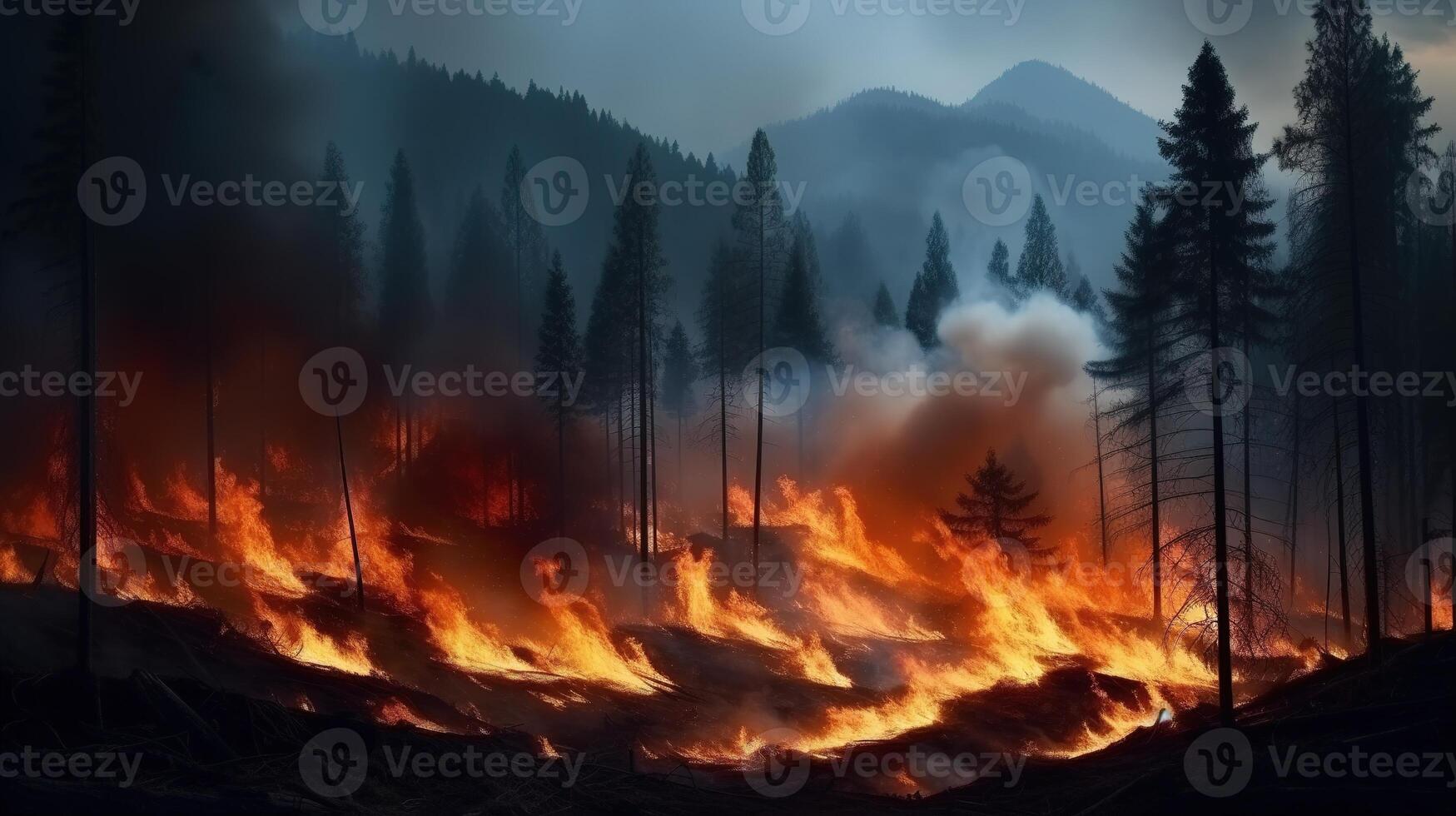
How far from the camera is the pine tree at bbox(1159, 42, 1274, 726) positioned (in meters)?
17.3

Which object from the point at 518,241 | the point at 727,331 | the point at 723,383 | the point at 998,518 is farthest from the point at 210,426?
the point at 518,241

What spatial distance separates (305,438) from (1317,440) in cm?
4819

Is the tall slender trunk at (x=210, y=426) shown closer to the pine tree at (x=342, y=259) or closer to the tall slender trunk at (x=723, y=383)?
the pine tree at (x=342, y=259)

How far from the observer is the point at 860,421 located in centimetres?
5188

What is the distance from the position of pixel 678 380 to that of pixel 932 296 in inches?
760

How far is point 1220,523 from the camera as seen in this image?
1733 cm

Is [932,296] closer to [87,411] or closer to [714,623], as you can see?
[714,623]

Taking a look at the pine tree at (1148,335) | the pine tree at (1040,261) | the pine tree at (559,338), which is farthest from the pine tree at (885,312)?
the pine tree at (559,338)

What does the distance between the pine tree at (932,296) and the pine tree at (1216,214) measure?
1478 inches

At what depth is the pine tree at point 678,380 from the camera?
63250mm

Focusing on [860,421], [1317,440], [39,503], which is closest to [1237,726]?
[1317,440]

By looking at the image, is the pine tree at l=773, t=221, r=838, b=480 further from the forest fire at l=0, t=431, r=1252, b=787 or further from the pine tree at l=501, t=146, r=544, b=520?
the pine tree at l=501, t=146, r=544, b=520

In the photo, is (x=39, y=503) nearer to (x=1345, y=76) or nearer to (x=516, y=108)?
(x=1345, y=76)

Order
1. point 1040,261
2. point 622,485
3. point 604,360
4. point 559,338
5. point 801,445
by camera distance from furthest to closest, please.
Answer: point 1040,261 < point 801,445 < point 622,485 < point 604,360 < point 559,338
